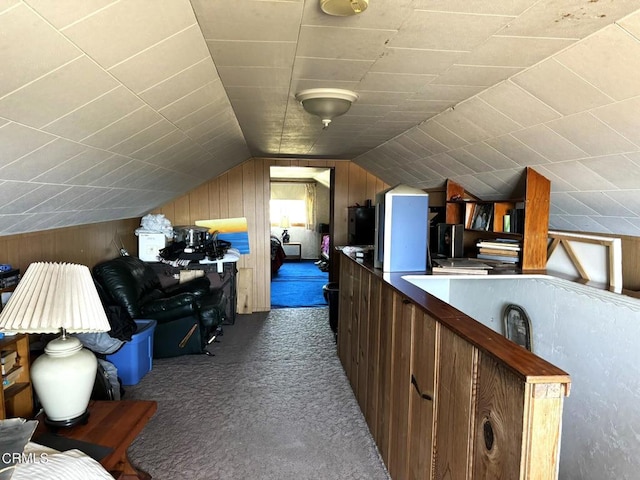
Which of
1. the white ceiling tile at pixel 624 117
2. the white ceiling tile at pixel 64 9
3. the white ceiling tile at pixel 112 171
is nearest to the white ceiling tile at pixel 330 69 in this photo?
the white ceiling tile at pixel 64 9

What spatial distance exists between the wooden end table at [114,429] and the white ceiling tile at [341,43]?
1.72 metres

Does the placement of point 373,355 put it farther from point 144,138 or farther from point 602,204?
point 144,138

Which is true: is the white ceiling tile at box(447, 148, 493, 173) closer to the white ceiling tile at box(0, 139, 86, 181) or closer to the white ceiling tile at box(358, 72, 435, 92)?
the white ceiling tile at box(358, 72, 435, 92)

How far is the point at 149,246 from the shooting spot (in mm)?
4531

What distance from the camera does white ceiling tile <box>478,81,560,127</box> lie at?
1.87 meters

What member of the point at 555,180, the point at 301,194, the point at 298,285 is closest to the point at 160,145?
the point at 555,180

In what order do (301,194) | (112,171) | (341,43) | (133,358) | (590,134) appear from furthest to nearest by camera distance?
(301,194), (133,358), (112,171), (590,134), (341,43)

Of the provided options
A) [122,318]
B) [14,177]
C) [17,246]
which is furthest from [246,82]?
[122,318]

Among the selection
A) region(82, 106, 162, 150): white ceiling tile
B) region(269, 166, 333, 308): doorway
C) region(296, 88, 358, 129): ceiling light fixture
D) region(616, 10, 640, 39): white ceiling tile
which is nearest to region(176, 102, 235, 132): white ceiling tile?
region(82, 106, 162, 150): white ceiling tile

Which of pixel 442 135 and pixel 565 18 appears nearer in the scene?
pixel 565 18

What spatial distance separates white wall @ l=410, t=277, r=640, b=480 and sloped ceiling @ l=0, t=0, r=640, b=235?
0.51 meters

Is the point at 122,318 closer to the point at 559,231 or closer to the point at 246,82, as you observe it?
the point at 246,82

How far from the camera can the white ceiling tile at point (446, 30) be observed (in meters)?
1.31

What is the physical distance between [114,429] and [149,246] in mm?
3047
